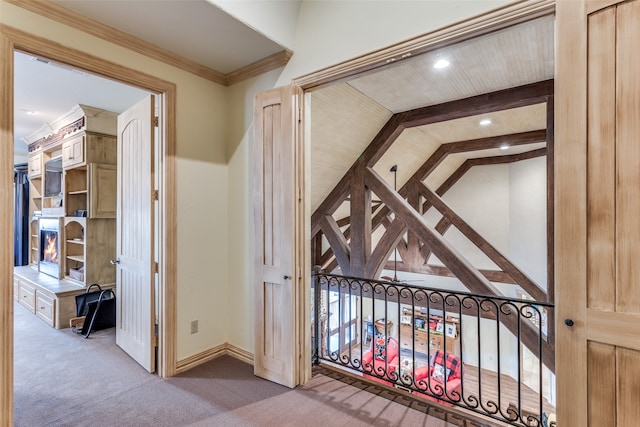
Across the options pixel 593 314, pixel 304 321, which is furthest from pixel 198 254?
pixel 593 314

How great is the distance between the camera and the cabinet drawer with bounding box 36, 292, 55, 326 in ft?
12.3

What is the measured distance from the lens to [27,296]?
4.39m

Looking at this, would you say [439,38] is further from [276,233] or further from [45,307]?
[45,307]

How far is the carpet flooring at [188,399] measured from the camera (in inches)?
78.3

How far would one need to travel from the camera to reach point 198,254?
2.72 m

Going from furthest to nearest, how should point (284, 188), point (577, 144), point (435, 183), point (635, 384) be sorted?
point (435, 183) < point (284, 188) < point (577, 144) < point (635, 384)

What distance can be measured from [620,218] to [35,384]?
12.4 feet

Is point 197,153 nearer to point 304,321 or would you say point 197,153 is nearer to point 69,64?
point 69,64

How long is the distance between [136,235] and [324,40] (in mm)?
2257

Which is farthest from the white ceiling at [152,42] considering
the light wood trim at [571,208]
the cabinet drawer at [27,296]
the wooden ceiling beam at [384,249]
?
the wooden ceiling beam at [384,249]

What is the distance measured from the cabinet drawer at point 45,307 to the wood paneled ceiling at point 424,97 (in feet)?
11.7

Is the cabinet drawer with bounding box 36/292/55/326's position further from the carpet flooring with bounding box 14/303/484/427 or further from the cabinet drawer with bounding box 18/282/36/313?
the carpet flooring with bounding box 14/303/484/427

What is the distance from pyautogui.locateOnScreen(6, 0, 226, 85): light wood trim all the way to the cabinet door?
2.20 m

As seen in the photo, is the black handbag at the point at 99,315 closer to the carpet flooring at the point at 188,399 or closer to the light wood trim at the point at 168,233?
A: the carpet flooring at the point at 188,399
